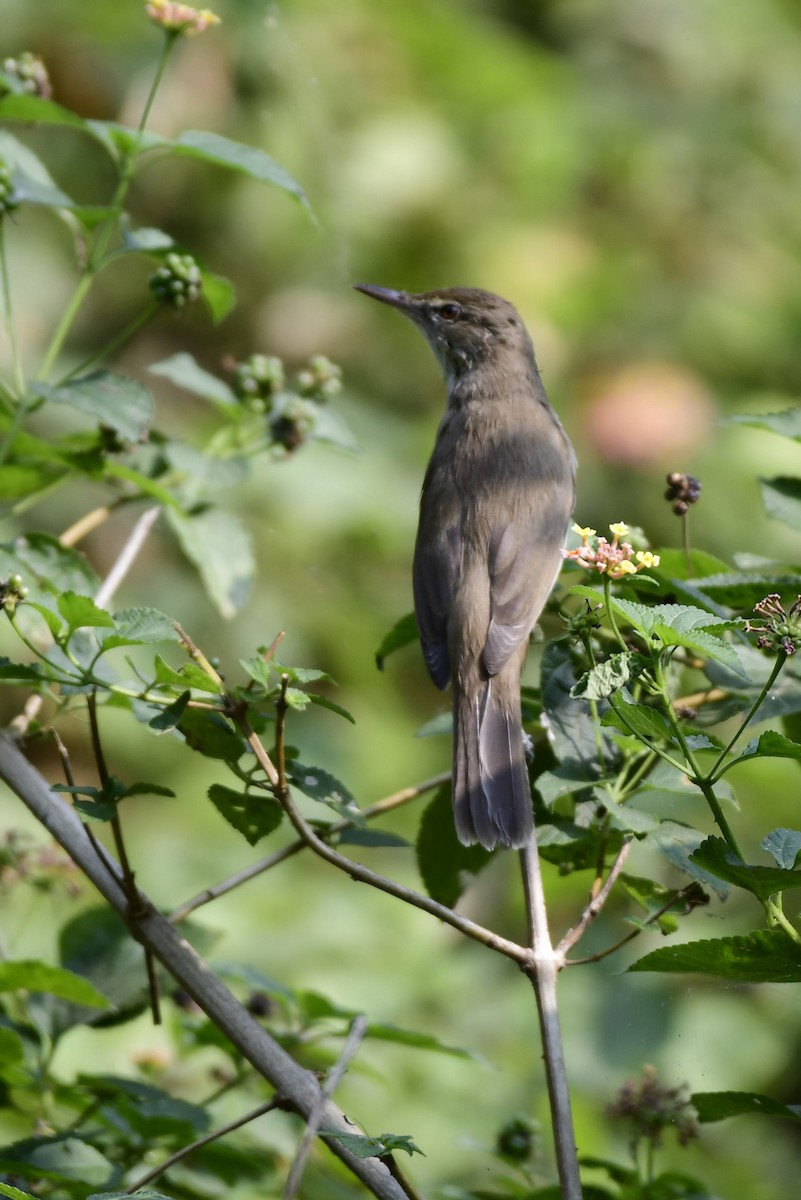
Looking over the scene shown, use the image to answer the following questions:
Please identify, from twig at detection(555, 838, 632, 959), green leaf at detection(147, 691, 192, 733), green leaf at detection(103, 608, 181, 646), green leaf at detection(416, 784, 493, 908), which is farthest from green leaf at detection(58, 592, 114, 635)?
green leaf at detection(416, 784, 493, 908)

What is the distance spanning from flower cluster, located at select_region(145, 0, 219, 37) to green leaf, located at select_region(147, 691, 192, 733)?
1.26 meters

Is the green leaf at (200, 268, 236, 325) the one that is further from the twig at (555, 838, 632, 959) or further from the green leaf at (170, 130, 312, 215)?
the twig at (555, 838, 632, 959)

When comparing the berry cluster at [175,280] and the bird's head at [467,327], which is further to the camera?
the bird's head at [467,327]

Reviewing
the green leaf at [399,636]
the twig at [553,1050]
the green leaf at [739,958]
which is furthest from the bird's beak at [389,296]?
the green leaf at [739,958]

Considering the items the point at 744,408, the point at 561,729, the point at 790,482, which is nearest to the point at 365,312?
the point at 744,408

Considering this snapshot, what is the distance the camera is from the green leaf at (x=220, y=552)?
8.36 ft

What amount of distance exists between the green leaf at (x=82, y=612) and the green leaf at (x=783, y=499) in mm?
1191

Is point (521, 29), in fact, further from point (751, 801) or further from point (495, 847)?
point (495, 847)

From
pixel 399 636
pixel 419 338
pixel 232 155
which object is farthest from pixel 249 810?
pixel 419 338

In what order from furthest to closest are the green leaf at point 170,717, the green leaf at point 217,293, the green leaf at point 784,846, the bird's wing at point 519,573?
the bird's wing at point 519,573 < the green leaf at point 217,293 < the green leaf at point 170,717 < the green leaf at point 784,846

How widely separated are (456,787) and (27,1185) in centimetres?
83

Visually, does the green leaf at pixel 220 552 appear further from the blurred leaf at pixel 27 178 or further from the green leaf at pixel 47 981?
the green leaf at pixel 47 981

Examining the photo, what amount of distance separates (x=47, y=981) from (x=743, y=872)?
3.20 feet

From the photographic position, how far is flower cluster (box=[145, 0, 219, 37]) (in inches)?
91.4
